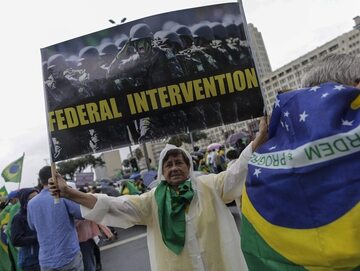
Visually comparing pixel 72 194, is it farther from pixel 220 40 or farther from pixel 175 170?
pixel 220 40

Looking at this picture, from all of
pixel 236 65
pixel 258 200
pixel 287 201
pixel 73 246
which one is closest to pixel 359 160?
pixel 287 201

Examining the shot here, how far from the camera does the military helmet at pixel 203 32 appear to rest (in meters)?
2.82

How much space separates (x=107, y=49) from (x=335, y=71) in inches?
67.5

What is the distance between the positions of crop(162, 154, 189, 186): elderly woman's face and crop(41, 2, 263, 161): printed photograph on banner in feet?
0.75

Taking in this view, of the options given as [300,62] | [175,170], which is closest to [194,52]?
[175,170]

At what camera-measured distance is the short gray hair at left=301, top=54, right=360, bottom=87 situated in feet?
5.05

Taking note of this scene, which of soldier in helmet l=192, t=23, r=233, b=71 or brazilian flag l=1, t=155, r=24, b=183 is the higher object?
soldier in helmet l=192, t=23, r=233, b=71

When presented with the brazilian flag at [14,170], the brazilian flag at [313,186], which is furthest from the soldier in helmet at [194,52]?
the brazilian flag at [14,170]

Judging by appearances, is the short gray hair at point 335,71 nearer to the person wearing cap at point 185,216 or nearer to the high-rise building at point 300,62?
the person wearing cap at point 185,216

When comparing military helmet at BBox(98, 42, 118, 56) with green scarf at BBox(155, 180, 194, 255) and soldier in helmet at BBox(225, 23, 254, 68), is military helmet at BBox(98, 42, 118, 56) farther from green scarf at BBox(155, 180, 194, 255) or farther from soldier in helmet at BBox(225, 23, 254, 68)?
green scarf at BBox(155, 180, 194, 255)

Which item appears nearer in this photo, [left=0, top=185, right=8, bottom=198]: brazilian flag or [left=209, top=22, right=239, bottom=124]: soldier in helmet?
[left=209, top=22, right=239, bottom=124]: soldier in helmet

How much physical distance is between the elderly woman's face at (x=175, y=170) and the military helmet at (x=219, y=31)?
91 centimetres

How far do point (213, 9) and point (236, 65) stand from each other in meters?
0.43

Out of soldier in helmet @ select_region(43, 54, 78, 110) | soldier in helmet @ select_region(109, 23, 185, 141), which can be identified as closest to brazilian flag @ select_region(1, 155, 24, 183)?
soldier in helmet @ select_region(43, 54, 78, 110)
